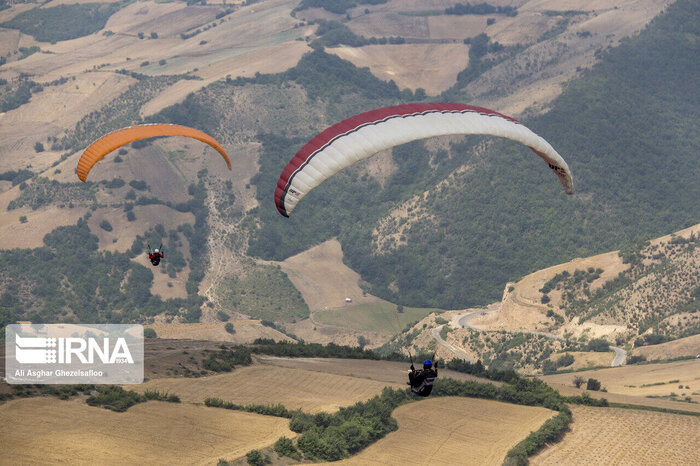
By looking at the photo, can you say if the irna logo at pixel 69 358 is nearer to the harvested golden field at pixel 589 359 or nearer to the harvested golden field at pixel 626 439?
the harvested golden field at pixel 626 439

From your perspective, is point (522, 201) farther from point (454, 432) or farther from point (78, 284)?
point (454, 432)

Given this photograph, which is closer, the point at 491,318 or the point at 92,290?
the point at 491,318

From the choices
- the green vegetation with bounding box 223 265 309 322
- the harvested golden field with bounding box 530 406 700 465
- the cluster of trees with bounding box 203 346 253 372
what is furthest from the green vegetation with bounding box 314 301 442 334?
the harvested golden field with bounding box 530 406 700 465

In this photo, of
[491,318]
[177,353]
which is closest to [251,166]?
[491,318]

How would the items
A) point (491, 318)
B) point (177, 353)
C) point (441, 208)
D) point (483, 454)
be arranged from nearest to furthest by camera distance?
point (483, 454) → point (177, 353) → point (491, 318) → point (441, 208)

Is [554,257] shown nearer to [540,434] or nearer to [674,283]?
[674,283]

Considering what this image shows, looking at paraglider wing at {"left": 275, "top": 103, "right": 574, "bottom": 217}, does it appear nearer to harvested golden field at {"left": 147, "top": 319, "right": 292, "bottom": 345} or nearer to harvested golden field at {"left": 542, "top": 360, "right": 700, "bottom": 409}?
harvested golden field at {"left": 542, "top": 360, "right": 700, "bottom": 409}

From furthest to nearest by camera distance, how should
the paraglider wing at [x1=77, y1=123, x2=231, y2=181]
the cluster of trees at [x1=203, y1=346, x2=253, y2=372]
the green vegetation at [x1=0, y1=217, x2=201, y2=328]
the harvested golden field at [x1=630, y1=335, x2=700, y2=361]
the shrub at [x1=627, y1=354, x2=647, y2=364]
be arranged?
the green vegetation at [x1=0, y1=217, x2=201, y2=328] < the shrub at [x1=627, y1=354, x2=647, y2=364] < the harvested golden field at [x1=630, y1=335, x2=700, y2=361] < the cluster of trees at [x1=203, y1=346, x2=253, y2=372] < the paraglider wing at [x1=77, y1=123, x2=231, y2=181]
